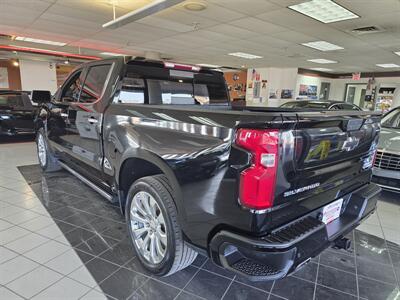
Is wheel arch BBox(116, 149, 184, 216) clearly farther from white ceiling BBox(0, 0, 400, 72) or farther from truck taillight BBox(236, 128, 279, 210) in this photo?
white ceiling BBox(0, 0, 400, 72)

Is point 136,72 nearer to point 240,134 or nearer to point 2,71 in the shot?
point 240,134

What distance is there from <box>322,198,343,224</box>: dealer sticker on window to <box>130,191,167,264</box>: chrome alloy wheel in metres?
0.94

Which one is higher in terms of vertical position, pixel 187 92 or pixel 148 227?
pixel 187 92

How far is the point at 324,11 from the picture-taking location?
4766 mm

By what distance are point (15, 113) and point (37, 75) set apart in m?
8.99

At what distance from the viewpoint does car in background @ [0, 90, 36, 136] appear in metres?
6.14

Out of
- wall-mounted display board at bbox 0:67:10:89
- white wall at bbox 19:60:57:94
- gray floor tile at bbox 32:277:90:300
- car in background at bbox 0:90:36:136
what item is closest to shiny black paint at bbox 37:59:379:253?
gray floor tile at bbox 32:277:90:300

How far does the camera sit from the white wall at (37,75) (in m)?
13.3

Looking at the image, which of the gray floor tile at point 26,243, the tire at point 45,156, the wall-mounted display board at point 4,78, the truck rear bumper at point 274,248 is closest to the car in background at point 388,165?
the truck rear bumper at point 274,248

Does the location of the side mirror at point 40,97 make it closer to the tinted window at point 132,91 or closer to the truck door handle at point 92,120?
the truck door handle at point 92,120

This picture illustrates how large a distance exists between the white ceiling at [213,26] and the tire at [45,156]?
8.15ft

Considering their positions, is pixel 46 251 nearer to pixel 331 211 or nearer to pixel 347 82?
pixel 331 211

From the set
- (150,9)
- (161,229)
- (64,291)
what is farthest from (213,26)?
(64,291)

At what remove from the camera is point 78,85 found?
2924 mm
